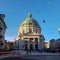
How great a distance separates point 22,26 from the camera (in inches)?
6777

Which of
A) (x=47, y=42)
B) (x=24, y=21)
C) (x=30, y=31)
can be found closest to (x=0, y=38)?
(x=30, y=31)

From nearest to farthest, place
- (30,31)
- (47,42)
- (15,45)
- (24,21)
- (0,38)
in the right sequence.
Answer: (0,38) < (15,45) < (30,31) < (24,21) < (47,42)

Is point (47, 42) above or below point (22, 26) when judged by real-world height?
below

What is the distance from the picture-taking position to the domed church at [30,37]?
154m

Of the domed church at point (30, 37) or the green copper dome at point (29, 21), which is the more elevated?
the green copper dome at point (29, 21)

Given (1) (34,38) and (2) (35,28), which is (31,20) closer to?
(2) (35,28)

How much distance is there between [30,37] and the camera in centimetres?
15475

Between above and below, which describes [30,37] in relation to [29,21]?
below

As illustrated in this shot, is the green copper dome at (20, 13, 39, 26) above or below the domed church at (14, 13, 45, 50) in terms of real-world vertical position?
above

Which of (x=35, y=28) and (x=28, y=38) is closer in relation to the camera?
(x=28, y=38)

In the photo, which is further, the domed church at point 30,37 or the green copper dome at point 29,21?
the green copper dome at point 29,21

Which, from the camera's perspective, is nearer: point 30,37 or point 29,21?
point 30,37

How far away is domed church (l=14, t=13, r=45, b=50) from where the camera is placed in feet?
506

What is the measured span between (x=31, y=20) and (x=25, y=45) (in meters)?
24.0
